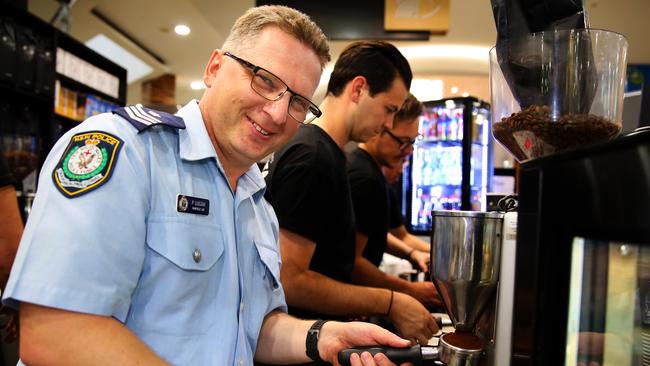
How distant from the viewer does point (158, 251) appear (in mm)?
900

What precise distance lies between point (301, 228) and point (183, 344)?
667 mm

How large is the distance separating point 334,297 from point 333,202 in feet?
1.05

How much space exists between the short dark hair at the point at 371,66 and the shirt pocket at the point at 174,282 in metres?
1.14

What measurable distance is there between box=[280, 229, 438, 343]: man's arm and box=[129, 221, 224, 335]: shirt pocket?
0.59 metres

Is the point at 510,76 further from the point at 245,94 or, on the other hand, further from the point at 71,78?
the point at 71,78

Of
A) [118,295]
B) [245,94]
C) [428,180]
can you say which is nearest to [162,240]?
[118,295]

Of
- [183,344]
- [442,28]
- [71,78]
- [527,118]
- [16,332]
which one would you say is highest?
[442,28]

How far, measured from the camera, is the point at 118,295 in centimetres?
81

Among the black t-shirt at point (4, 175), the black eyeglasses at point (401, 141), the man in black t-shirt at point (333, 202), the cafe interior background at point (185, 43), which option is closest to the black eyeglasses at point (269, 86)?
the man in black t-shirt at point (333, 202)

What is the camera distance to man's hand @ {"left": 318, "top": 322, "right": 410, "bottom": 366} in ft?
3.72

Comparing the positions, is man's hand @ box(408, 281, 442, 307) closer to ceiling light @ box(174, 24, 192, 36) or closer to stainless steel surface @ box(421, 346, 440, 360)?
stainless steel surface @ box(421, 346, 440, 360)

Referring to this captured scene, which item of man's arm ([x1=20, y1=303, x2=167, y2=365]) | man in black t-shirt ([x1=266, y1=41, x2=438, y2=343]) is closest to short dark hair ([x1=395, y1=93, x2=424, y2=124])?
man in black t-shirt ([x1=266, y1=41, x2=438, y2=343])

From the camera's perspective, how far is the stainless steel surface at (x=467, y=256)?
90 cm

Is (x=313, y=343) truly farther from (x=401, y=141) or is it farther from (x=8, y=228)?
(x=401, y=141)
